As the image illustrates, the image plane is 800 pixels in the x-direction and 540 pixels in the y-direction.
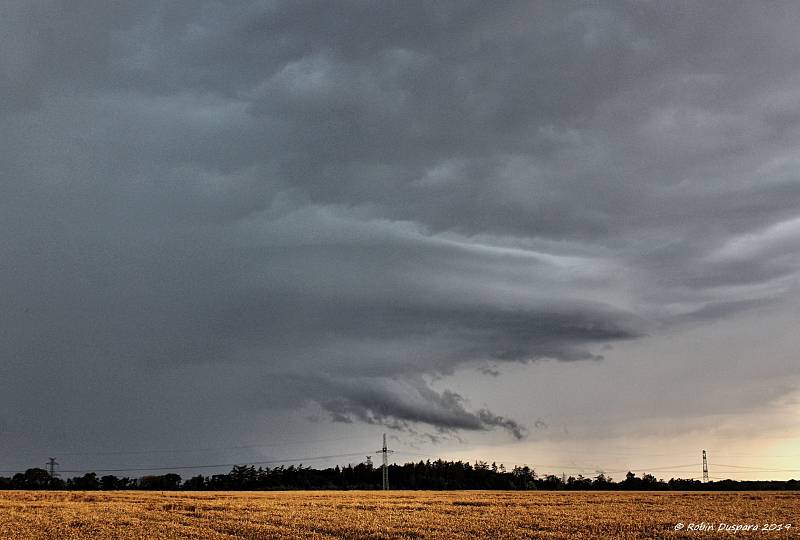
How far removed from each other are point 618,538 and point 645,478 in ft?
587

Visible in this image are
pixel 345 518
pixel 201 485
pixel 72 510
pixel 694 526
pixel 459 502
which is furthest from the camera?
pixel 201 485

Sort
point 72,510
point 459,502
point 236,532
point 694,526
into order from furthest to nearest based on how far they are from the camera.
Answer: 1. point 459,502
2. point 72,510
3. point 694,526
4. point 236,532

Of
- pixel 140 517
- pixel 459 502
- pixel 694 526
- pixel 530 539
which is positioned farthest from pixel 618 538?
pixel 459 502

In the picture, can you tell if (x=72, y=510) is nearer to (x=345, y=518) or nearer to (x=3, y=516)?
(x=3, y=516)

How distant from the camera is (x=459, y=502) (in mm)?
65812

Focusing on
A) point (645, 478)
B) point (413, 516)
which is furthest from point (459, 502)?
point (645, 478)

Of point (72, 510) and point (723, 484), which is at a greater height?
point (72, 510)

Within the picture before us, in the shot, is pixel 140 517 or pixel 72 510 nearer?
pixel 140 517

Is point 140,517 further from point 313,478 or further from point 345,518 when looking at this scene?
point 313,478

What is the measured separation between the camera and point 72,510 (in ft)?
167

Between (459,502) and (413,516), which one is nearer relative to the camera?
(413,516)

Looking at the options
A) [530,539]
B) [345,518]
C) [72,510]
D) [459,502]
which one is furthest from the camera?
[459,502]

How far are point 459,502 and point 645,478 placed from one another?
492 ft

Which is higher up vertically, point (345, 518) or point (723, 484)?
point (345, 518)
